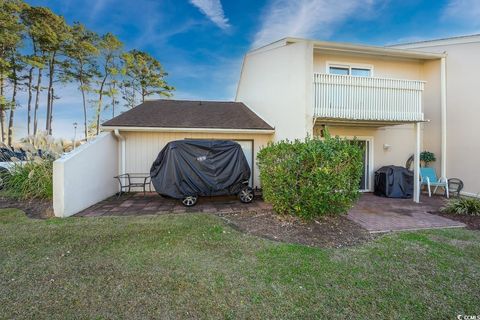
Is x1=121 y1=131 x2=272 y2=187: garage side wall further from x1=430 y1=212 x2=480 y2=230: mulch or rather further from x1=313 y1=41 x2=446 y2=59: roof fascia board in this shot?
x1=430 y1=212 x2=480 y2=230: mulch

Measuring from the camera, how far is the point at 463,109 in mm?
8195

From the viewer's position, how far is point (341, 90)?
7.35 meters

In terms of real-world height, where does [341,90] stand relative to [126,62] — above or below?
below

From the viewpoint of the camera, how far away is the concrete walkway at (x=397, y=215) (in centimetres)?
516

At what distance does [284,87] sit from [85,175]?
692 cm

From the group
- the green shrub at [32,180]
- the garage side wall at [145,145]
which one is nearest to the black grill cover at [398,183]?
the garage side wall at [145,145]

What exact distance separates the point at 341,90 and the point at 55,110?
20.8 m

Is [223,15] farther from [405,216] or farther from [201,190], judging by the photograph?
[405,216]

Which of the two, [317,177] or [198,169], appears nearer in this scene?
[317,177]

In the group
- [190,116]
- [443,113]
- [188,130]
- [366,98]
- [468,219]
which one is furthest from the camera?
[190,116]

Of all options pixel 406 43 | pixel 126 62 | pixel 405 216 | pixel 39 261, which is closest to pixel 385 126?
pixel 406 43

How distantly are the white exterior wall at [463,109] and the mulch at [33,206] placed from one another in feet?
44.0

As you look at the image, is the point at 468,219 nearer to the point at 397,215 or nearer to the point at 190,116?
the point at 397,215

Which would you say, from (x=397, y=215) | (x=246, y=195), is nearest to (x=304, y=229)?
(x=246, y=195)
